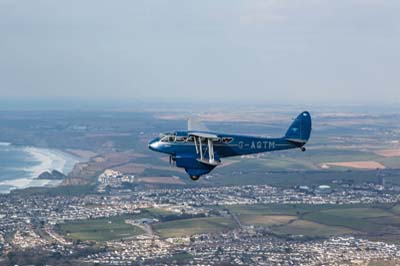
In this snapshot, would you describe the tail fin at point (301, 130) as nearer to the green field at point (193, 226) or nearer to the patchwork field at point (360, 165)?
the green field at point (193, 226)

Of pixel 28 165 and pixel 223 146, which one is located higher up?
pixel 223 146

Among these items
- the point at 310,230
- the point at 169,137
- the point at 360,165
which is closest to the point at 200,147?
the point at 169,137

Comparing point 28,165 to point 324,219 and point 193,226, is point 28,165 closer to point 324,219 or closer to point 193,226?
point 193,226

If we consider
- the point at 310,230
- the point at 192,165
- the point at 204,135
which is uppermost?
the point at 204,135

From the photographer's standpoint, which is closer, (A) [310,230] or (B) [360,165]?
(A) [310,230]

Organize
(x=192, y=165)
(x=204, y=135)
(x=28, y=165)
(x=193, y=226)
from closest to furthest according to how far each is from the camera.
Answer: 1. (x=204, y=135)
2. (x=192, y=165)
3. (x=193, y=226)
4. (x=28, y=165)

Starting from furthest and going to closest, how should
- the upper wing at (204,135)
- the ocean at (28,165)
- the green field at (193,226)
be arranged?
the ocean at (28,165), the green field at (193,226), the upper wing at (204,135)

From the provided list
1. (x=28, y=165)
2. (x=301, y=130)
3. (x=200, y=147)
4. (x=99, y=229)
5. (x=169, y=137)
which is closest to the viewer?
(x=200, y=147)

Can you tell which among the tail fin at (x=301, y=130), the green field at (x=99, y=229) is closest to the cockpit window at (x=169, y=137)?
the tail fin at (x=301, y=130)
